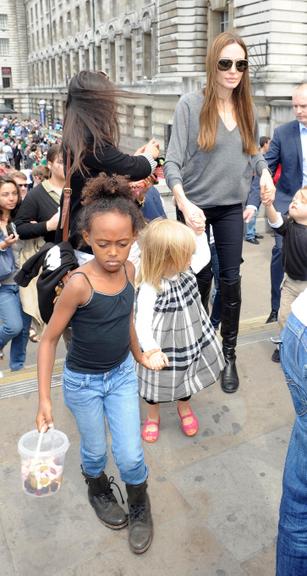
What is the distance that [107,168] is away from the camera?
2.44m

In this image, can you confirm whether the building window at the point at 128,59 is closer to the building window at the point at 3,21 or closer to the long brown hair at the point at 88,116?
the long brown hair at the point at 88,116

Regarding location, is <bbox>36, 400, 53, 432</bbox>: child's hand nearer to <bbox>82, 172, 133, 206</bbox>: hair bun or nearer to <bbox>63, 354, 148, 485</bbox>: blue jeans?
<bbox>63, 354, 148, 485</bbox>: blue jeans

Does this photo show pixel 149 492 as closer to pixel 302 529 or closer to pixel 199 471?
pixel 199 471

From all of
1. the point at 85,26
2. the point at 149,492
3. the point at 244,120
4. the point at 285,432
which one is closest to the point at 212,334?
the point at 285,432

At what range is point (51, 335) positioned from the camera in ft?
7.02

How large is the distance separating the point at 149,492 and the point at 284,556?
0.96 m

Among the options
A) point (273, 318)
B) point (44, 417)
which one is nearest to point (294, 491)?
point (44, 417)

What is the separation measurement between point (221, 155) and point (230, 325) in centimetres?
114

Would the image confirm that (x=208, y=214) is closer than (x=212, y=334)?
No

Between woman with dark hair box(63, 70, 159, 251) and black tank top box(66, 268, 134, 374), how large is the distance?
23.8 inches

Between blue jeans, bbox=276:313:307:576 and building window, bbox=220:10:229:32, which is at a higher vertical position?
building window, bbox=220:10:229:32

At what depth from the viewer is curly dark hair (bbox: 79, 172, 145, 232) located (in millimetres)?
2090

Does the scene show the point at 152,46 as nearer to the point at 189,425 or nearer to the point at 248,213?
the point at 248,213

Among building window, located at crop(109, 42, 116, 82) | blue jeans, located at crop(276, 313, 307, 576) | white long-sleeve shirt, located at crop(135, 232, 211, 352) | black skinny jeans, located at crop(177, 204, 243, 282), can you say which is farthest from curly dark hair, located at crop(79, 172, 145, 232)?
building window, located at crop(109, 42, 116, 82)
